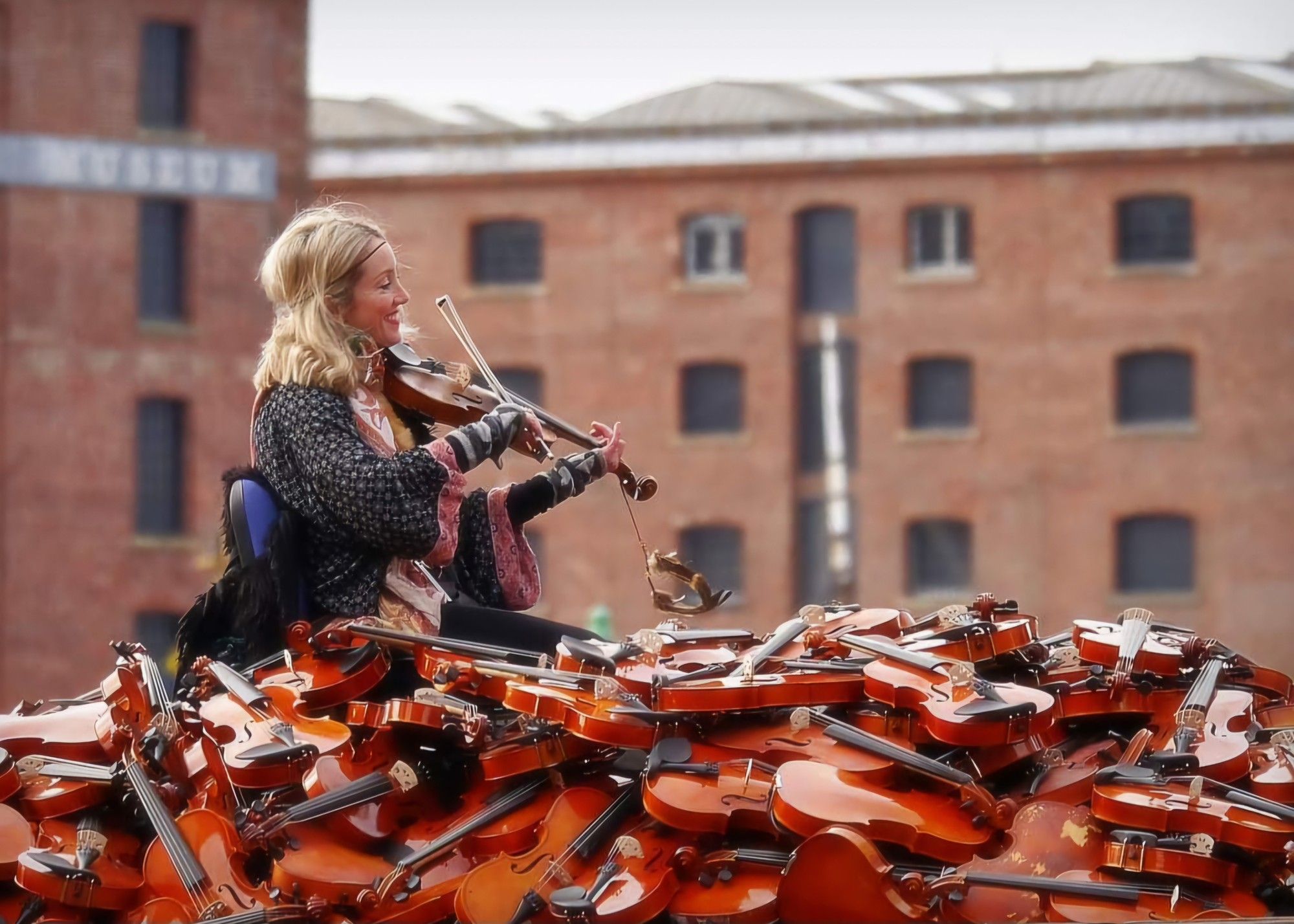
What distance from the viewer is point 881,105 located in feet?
112

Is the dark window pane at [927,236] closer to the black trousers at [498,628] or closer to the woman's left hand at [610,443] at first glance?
the woman's left hand at [610,443]

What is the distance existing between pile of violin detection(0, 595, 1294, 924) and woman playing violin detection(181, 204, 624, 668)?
1.15 ft

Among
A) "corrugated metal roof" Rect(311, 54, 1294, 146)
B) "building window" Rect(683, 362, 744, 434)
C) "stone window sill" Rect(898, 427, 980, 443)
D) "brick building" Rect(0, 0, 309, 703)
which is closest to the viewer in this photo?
"brick building" Rect(0, 0, 309, 703)

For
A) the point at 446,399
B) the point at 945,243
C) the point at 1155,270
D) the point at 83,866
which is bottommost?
the point at 83,866

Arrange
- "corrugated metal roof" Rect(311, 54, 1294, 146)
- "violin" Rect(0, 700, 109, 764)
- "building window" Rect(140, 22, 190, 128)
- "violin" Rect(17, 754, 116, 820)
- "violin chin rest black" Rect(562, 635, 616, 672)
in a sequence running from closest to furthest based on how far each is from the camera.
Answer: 1. "violin chin rest black" Rect(562, 635, 616, 672)
2. "violin" Rect(17, 754, 116, 820)
3. "violin" Rect(0, 700, 109, 764)
4. "building window" Rect(140, 22, 190, 128)
5. "corrugated metal roof" Rect(311, 54, 1294, 146)

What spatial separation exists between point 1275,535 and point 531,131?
13.4m

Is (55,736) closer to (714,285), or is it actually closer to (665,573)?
(665,573)

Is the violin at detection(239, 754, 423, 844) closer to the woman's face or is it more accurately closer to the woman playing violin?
the woman playing violin

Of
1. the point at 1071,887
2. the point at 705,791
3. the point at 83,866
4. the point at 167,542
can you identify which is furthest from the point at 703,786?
the point at 167,542

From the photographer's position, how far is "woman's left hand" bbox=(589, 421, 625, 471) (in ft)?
16.8

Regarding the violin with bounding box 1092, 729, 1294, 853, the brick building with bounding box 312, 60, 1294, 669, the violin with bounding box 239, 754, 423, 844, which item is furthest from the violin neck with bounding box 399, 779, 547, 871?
the brick building with bounding box 312, 60, 1294, 669

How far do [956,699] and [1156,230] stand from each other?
3112 centimetres

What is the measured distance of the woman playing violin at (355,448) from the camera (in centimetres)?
439

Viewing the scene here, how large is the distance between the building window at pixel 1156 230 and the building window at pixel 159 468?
14995mm
